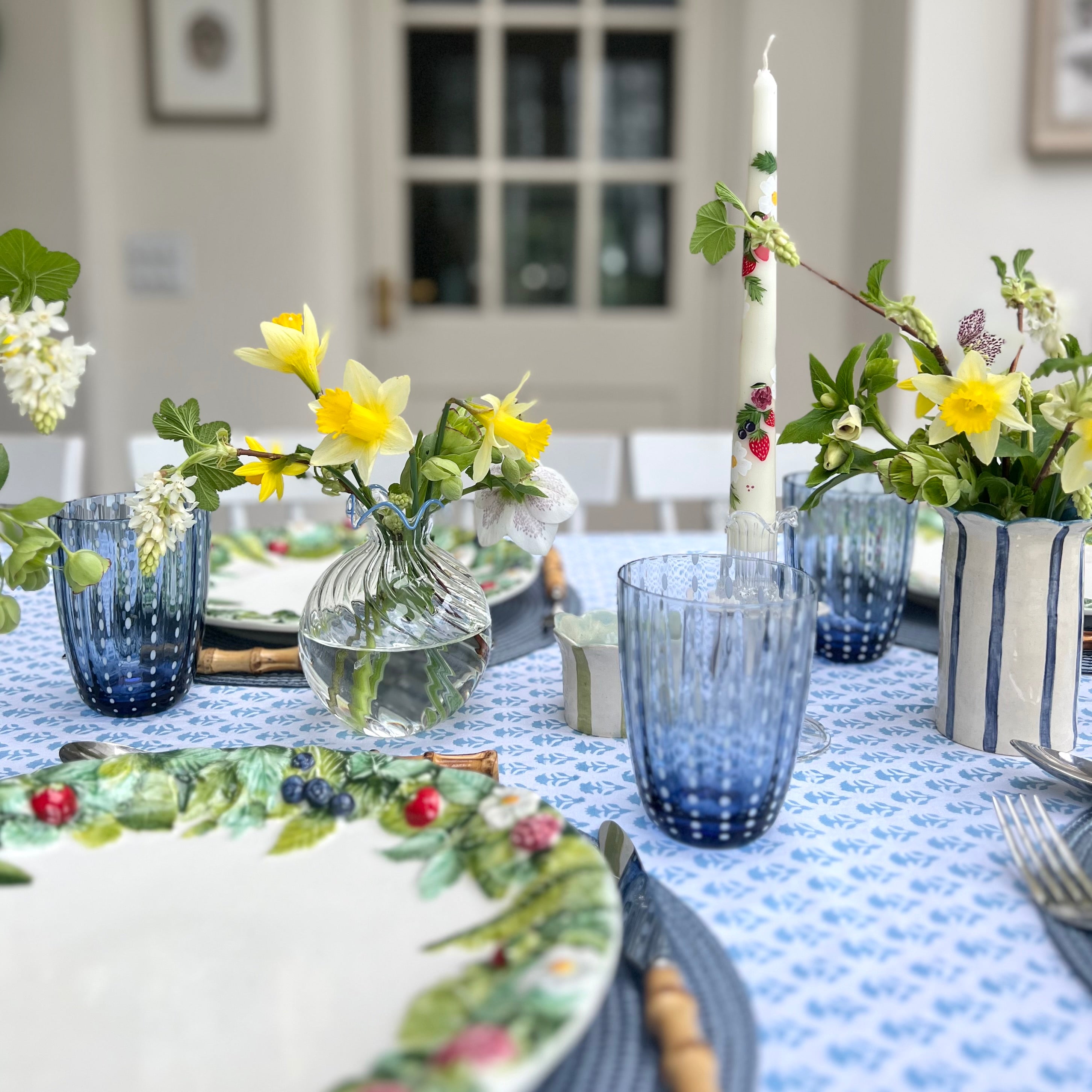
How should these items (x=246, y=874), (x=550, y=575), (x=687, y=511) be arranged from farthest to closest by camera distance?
(x=687, y=511) < (x=550, y=575) < (x=246, y=874)

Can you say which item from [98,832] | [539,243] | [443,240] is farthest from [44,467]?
[539,243]

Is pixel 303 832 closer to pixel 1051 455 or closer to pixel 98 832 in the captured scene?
pixel 98 832

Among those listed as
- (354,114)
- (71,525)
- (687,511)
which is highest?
(354,114)

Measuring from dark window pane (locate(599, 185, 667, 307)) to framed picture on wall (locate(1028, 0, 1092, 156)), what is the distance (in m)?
0.92

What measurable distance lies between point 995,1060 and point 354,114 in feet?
9.10

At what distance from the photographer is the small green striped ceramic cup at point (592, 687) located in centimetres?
73

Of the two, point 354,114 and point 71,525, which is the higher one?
point 354,114

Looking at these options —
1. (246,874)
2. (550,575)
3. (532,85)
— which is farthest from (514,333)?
(246,874)

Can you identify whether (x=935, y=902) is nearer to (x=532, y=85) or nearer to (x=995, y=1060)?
(x=995, y=1060)

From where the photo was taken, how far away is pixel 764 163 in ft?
2.33

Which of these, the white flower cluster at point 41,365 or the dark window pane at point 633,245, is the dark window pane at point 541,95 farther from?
the white flower cluster at point 41,365

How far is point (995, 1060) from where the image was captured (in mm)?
422

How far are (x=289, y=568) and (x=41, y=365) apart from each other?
1.92ft

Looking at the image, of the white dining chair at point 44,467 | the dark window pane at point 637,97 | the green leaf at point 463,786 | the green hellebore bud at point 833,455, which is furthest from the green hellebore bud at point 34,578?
the dark window pane at point 637,97
